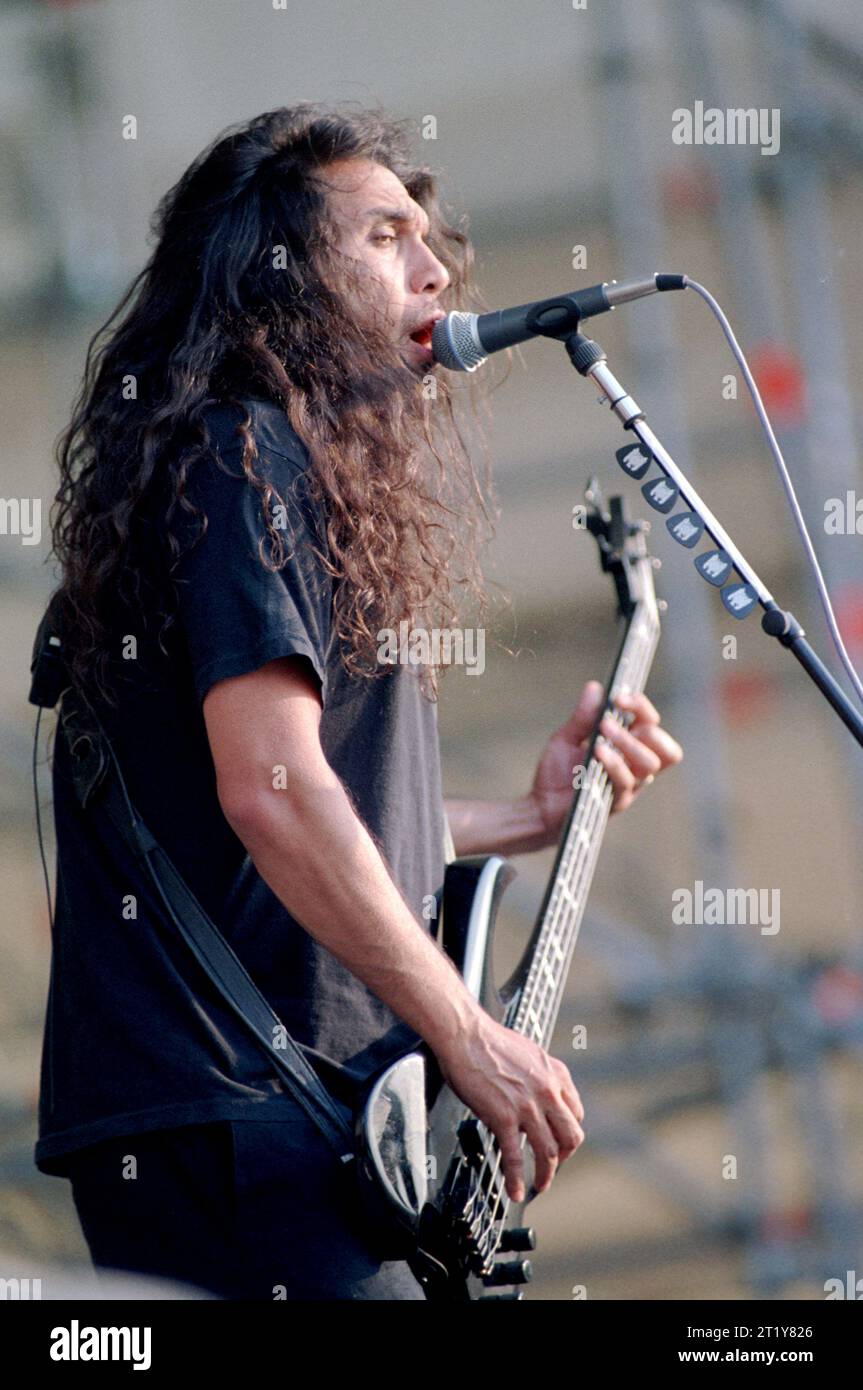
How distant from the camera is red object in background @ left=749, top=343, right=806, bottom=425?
375 cm

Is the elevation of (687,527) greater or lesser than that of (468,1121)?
greater

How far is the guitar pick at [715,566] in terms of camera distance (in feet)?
5.40

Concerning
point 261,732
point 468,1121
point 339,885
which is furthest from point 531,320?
point 468,1121

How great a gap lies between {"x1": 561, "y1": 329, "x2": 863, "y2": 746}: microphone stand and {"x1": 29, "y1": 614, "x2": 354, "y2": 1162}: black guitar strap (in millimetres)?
621

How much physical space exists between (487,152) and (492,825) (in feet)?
9.46

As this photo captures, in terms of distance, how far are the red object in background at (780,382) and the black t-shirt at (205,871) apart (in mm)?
2126

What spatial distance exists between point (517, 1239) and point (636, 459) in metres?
0.87

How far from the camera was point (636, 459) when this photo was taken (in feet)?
5.53

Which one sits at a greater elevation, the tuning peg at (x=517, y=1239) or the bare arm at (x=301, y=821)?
the bare arm at (x=301, y=821)
